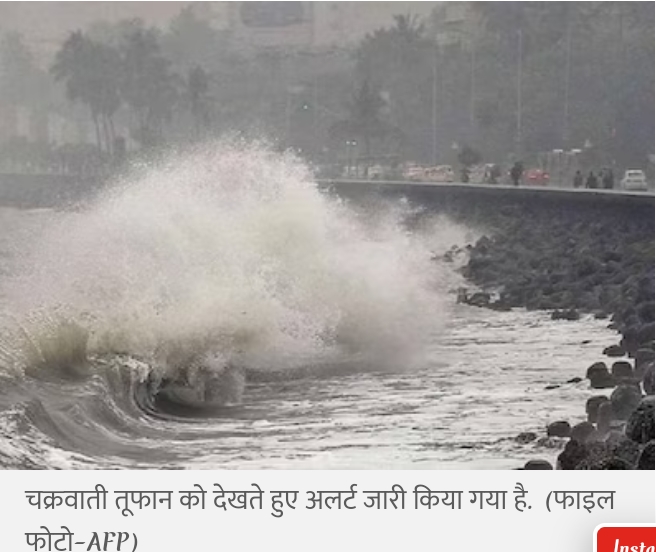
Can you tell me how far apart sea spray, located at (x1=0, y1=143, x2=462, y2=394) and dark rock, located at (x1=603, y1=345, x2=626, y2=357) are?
35.9 inches

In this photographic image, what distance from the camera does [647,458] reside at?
18.4 ft

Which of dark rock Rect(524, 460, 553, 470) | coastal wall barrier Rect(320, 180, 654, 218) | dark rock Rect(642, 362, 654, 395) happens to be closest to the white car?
coastal wall barrier Rect(320, 180, 654, 218)

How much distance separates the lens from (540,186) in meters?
9.48

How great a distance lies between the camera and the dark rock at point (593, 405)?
254 inches

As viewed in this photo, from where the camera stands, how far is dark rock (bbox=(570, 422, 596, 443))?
615cm

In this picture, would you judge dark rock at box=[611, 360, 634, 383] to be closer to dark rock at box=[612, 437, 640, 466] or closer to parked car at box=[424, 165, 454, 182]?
dark rock at box=[612, 437, 640, 466]

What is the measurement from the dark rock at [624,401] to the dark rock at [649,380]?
0.67 feet

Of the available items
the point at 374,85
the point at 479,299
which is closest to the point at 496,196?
the point at 479,299

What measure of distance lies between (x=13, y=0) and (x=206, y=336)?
189 centimetres

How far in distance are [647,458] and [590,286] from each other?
136 inches

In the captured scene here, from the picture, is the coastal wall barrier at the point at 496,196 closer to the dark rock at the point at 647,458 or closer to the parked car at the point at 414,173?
the parked car at the point at 414,173

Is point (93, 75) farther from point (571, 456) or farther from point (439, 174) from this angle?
point (571, 456)
